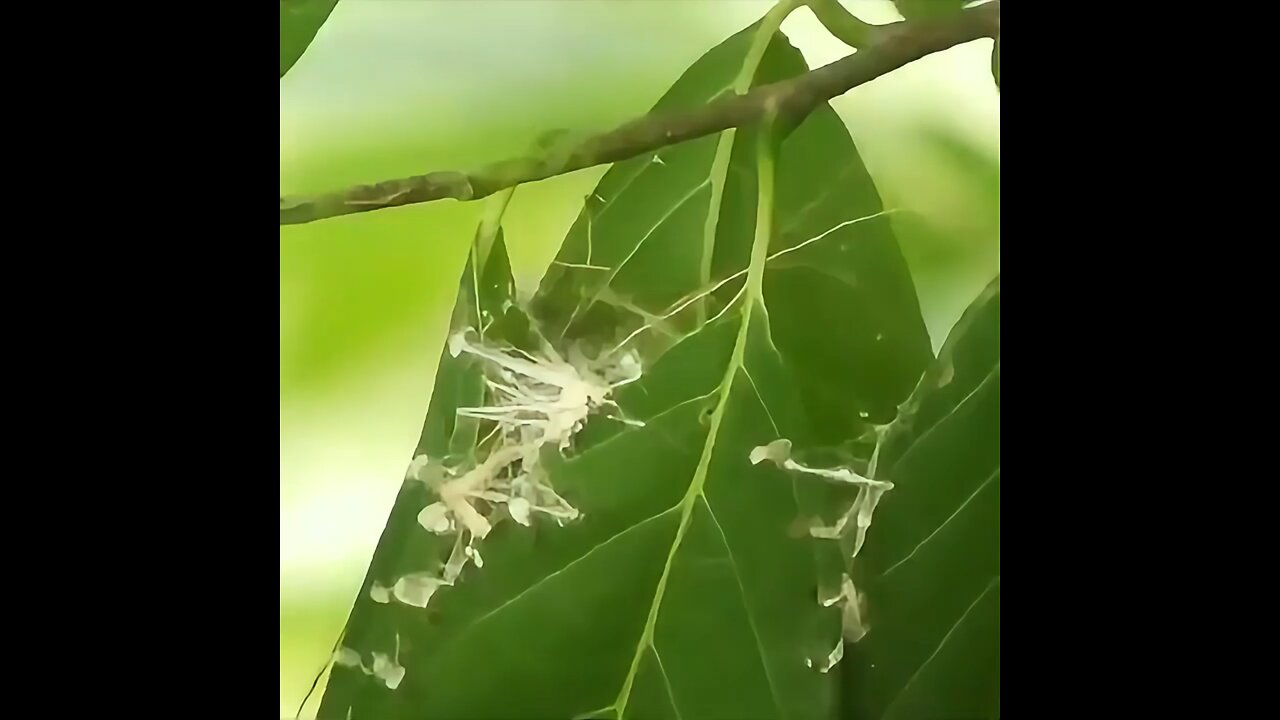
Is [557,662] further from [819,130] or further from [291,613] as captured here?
[819,130]

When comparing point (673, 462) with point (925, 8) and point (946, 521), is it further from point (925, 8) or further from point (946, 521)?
point (925, 8)

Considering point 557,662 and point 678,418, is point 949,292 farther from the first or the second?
point 557,662

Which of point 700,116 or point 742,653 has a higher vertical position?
point 700,116

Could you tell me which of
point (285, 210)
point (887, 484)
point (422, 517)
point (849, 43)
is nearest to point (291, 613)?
point (422, 517)

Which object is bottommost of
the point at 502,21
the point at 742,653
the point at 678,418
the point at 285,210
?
the point at 742,653

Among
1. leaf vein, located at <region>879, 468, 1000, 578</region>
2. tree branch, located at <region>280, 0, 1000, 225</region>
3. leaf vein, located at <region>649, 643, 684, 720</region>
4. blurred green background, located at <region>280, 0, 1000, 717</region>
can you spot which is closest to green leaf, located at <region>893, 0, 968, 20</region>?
tree branch, located at <region>280, 0, 1000, 225</region>

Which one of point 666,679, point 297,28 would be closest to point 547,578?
point 666,679

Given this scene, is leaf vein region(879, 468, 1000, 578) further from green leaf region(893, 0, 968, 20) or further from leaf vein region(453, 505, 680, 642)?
green leaf region(893, 0, 968, 20)
